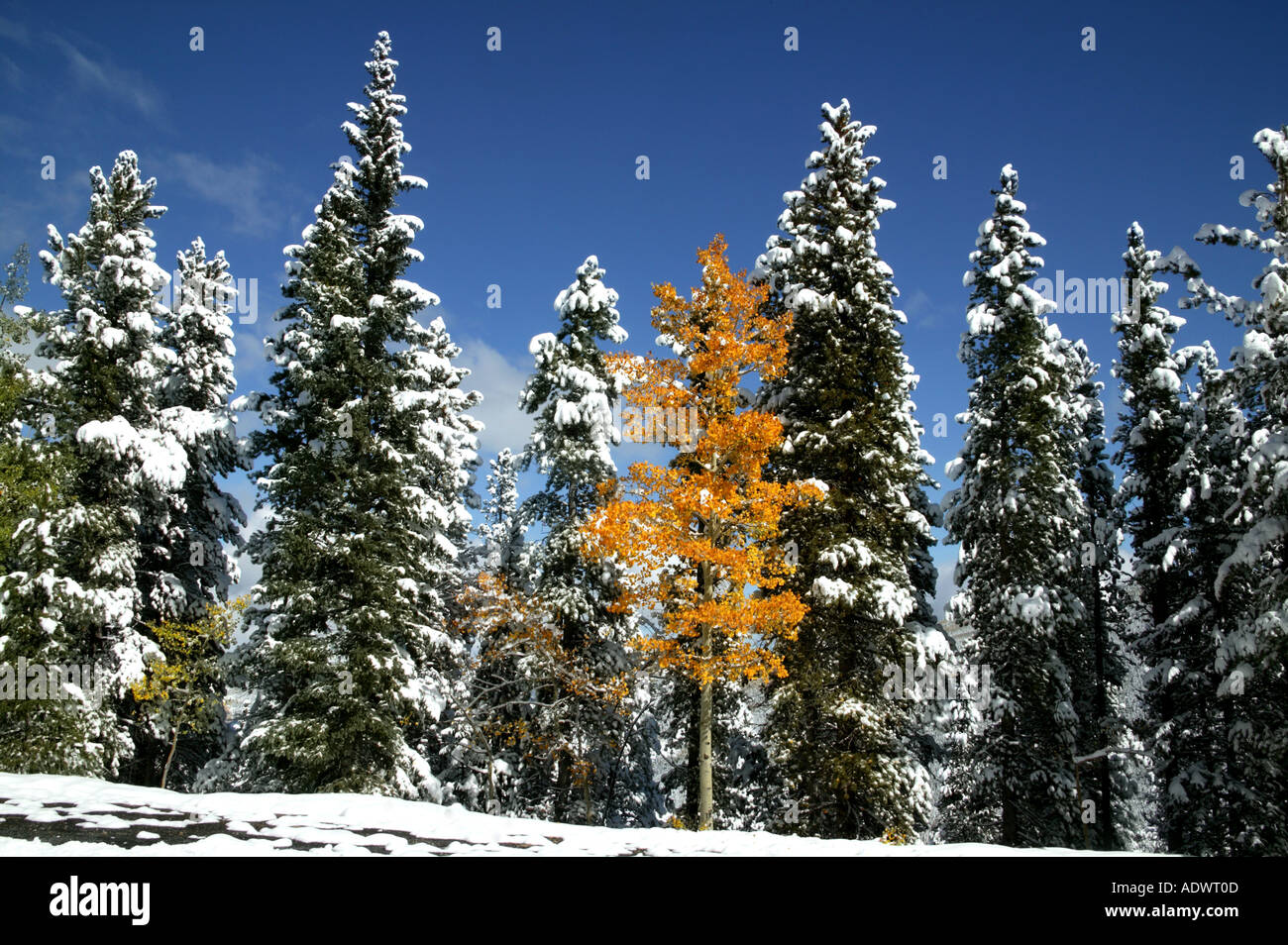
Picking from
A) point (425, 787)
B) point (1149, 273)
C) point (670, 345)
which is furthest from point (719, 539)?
point (1149, 273)

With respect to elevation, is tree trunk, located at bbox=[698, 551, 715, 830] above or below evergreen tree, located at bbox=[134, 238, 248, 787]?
below

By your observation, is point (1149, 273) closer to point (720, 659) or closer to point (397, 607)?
point (720, 659)

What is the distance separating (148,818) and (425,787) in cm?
1121

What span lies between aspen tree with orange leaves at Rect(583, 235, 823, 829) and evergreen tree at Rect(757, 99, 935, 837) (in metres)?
1.17

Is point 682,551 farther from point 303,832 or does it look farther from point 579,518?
point 303,832

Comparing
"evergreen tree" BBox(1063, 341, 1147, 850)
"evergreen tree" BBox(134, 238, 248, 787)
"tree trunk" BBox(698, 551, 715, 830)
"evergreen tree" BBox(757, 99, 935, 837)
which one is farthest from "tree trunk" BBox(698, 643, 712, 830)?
"evergreen tree" BBox(134, 238, 248, 787)

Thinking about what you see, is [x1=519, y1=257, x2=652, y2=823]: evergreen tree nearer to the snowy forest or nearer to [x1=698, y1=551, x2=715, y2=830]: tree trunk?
the snowy forest

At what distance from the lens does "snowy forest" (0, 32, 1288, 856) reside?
53.0ft

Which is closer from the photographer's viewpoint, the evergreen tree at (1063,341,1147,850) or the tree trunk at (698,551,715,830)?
the tree trunk at (698,551,715,830)

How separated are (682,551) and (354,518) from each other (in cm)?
A: 837

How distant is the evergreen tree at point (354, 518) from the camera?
16984 millimetres

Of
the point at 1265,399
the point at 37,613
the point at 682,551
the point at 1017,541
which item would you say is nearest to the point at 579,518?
the point at 682,551

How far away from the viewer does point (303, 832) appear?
8.12 meters

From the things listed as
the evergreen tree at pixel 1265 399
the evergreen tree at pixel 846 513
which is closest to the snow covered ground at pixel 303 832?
the evergreen tree at pixel 846 513
